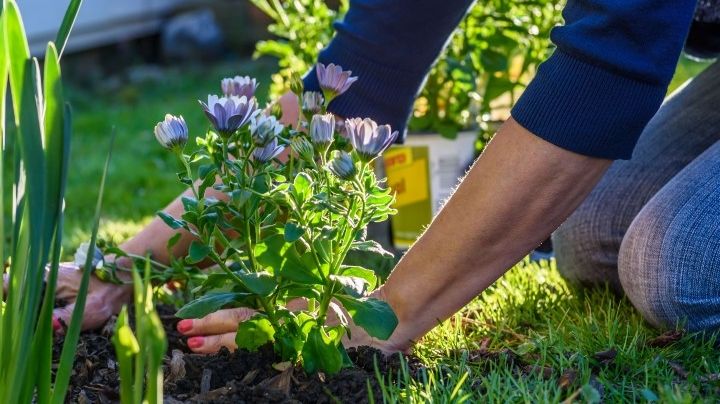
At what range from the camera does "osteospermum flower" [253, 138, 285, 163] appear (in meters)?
1.39

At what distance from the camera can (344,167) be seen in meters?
1.26

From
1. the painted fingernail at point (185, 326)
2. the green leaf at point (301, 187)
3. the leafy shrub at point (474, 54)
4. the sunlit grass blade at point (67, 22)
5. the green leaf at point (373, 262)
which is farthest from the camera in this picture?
the leafy shrub at point (474, 54)

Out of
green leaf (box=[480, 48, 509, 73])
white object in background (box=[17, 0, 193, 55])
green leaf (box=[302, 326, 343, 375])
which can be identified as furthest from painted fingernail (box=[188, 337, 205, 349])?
white object in background (box=[17, 0, 193, 55])

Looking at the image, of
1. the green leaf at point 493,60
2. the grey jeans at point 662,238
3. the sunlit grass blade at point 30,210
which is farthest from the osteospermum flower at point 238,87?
the green leaf at point 493,60

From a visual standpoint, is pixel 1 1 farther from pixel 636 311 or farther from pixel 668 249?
pixel 636 311

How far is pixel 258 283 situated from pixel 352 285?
138 millimetres

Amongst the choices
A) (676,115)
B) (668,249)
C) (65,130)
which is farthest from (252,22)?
(65,130)

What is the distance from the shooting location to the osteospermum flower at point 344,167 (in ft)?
4.14

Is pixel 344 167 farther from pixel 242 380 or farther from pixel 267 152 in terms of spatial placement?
pixel 242 380

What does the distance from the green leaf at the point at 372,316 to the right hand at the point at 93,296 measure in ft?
2.25

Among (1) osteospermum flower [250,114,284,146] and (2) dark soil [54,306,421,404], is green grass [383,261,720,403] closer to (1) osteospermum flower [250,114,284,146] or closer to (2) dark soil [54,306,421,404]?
(2) dark soil [54,306,421,404]

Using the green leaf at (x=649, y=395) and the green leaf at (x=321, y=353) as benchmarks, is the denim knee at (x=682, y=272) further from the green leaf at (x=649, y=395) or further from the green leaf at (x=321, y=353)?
the green leaf at (x=321, y=353)

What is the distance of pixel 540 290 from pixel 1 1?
3.78 feet

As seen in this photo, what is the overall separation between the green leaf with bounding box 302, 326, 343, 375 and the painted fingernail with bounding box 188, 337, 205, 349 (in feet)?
1.02
